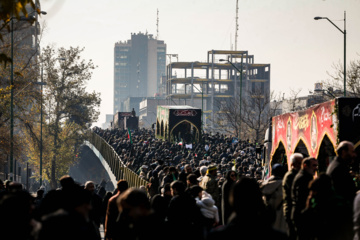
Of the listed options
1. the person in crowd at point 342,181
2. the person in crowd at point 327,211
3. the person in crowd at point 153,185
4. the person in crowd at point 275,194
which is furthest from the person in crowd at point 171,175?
the person in crowd at point 327,211

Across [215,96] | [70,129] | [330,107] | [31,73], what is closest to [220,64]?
[215,96]

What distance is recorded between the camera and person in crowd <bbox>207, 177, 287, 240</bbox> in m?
5.23

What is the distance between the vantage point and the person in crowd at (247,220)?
206 inches

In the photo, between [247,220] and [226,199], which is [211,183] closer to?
[226,199]

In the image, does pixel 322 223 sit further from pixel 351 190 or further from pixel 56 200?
pixel 56 200

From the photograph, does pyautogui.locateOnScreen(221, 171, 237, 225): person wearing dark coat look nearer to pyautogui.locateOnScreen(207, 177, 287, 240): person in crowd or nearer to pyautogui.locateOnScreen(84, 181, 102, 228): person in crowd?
pyautogui.locateOnScreen(84, 181, 102, 228): person in crowd

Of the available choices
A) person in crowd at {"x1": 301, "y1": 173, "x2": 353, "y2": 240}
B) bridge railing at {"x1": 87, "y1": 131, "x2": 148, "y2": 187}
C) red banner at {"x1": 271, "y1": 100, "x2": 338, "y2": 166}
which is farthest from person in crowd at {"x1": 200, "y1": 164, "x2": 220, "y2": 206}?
bridge railing at {"x1": 87, "y1": 131, "x2": 148, "y2": 187}

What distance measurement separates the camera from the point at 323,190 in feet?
26.2

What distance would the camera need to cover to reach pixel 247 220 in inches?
210

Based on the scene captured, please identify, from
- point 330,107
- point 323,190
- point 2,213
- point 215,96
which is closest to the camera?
point 2,213

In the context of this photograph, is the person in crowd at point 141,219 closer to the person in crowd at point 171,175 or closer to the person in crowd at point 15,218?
the person in crowd at point 15,218

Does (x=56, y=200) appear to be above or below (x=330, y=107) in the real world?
below

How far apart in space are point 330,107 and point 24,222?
9273 millimetres

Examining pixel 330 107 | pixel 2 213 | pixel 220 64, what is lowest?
pixel 2 213
